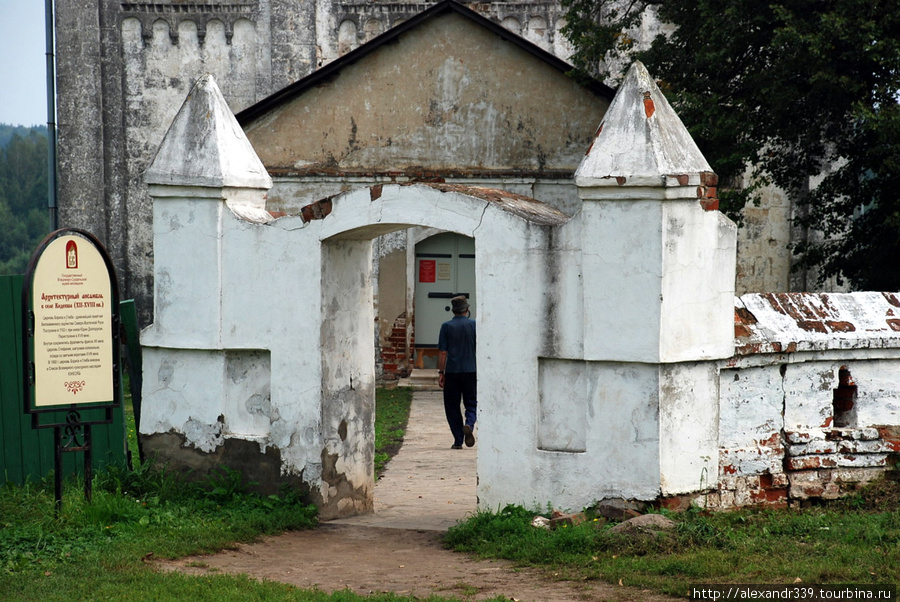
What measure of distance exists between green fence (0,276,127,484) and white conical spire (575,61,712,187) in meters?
4.39

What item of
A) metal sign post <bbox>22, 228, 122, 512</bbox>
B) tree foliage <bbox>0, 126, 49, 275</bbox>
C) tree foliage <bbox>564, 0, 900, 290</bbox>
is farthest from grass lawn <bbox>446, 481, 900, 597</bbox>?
tree foliage <bbox>0, 126, 49, 275</bbox>

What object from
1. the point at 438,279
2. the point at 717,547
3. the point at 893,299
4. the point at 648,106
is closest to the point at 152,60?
the point at 438,279

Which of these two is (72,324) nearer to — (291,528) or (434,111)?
(291,528)

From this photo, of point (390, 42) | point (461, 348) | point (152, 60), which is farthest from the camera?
point (152, 60)

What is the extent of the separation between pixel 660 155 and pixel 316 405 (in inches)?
118

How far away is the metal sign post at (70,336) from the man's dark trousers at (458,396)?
4751mm

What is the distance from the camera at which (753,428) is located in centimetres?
699

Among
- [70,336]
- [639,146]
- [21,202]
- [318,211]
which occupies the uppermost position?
[21,202]

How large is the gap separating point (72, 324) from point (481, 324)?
2.74 metres

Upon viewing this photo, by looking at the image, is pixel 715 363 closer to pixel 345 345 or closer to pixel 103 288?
pixel 345 345

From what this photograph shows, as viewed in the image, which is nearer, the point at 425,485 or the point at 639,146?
the point at 639,146

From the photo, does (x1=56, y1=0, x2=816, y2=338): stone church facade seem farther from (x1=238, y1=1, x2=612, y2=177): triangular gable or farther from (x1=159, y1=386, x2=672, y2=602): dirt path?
(x1=159, y1=386, x2=672, y2=602): dirt path

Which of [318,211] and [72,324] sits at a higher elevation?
[318,211]

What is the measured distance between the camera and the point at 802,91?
1283 centimetres
